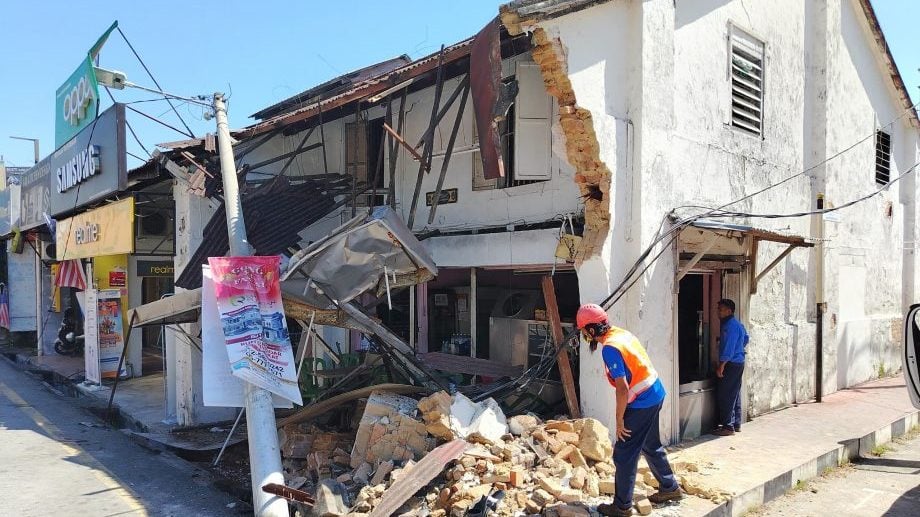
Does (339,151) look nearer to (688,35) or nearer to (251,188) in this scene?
(251,188)

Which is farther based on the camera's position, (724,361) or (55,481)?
(724,361)

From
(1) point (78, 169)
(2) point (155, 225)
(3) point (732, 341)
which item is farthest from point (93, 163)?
(3) point (732, 341)

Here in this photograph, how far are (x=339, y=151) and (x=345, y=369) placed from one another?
14.3ft

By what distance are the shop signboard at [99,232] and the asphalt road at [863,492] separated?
10444mm

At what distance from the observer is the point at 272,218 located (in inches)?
337

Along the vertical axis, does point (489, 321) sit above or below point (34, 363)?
above

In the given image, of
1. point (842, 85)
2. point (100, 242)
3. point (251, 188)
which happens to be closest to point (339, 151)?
point (251, 188)

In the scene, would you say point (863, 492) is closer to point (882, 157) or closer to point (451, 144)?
point (451, 144)

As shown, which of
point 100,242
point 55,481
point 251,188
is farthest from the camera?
point 100,242

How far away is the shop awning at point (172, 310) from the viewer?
267 inches

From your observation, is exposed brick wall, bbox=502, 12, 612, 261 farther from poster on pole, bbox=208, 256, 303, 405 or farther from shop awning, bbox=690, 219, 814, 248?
poster on pole, bbox=208, 256, 303, 405

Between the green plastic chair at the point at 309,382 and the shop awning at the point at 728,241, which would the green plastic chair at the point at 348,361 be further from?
the shop awning at the point at 728,241

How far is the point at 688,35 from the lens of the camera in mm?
7578

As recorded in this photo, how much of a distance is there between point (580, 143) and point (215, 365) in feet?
14.6
